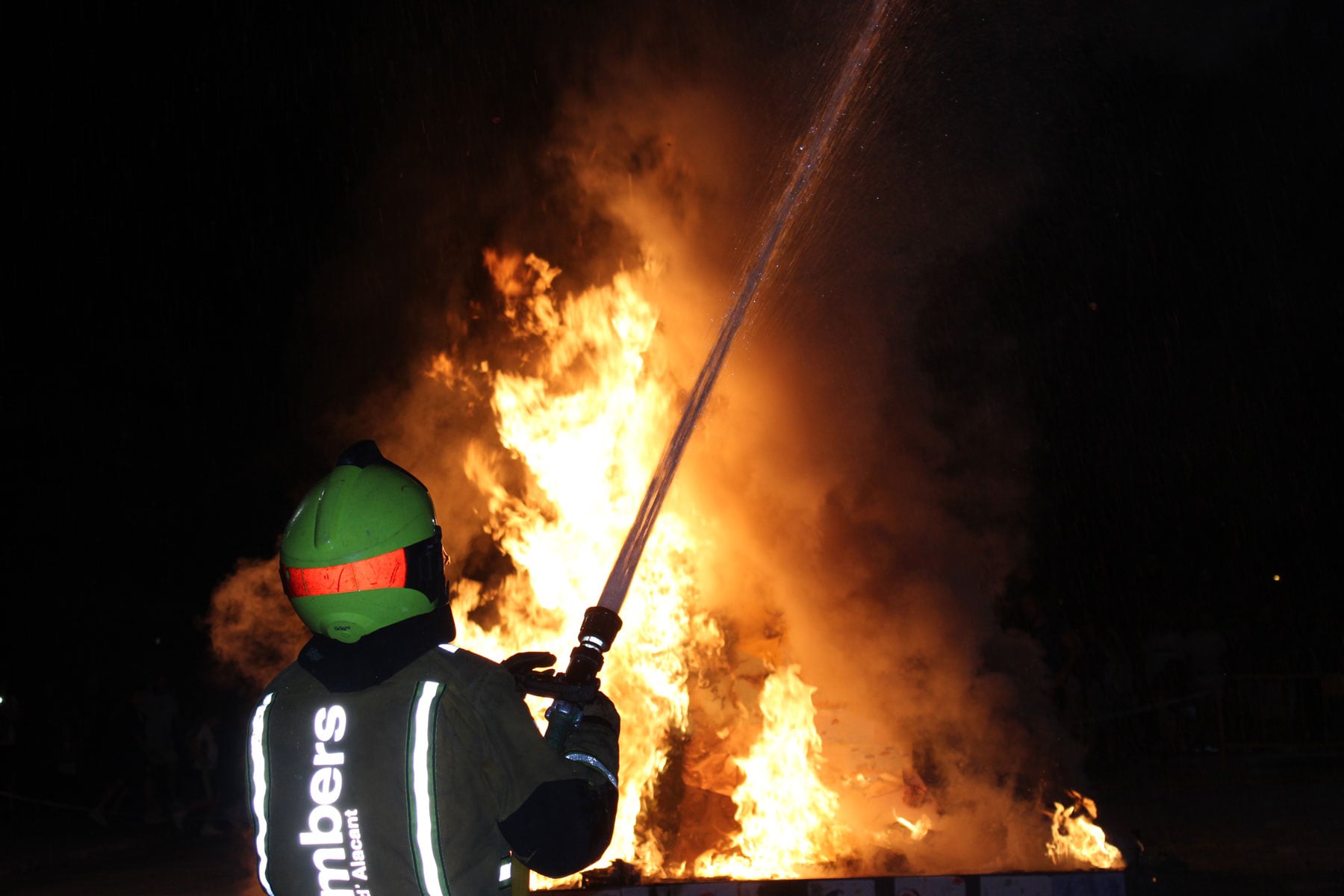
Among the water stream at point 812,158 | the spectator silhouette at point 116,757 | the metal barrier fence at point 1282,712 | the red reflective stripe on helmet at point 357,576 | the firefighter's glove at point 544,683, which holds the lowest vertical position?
the firefighter's glove at point 544,683

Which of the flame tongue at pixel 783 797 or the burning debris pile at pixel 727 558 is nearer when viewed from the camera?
the flame tongue at pixel 783 797

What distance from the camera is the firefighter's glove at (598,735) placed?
2.28 metres

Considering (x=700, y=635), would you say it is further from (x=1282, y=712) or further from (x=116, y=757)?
Answer: (x=1282, y=712)

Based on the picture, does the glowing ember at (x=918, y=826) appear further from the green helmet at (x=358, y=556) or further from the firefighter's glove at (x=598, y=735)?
the green helmet at (x=358, y=556)

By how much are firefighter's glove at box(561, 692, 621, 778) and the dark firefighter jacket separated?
0.08 m

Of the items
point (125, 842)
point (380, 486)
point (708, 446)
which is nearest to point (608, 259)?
point (708, 446)

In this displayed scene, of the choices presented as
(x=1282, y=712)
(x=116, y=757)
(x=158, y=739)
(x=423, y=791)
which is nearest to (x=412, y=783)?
(x=423, y=791)

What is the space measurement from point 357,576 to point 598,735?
59 centimetres

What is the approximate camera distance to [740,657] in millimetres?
7754

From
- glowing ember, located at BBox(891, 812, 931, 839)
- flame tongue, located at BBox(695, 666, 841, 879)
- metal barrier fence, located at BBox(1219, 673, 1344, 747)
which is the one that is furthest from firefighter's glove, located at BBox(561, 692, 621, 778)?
metal barrier fence, located at BBox(1219, 673, 1344, 747)

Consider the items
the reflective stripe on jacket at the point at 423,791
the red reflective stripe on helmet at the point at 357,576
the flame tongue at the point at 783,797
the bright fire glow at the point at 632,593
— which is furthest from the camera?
the bright fire glow at the point at 632,593

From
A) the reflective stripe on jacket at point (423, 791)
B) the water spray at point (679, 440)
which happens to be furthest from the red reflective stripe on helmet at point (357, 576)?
the water spray at point (679, 440)

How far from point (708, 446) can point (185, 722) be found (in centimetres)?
755

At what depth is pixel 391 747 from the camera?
205 cm
